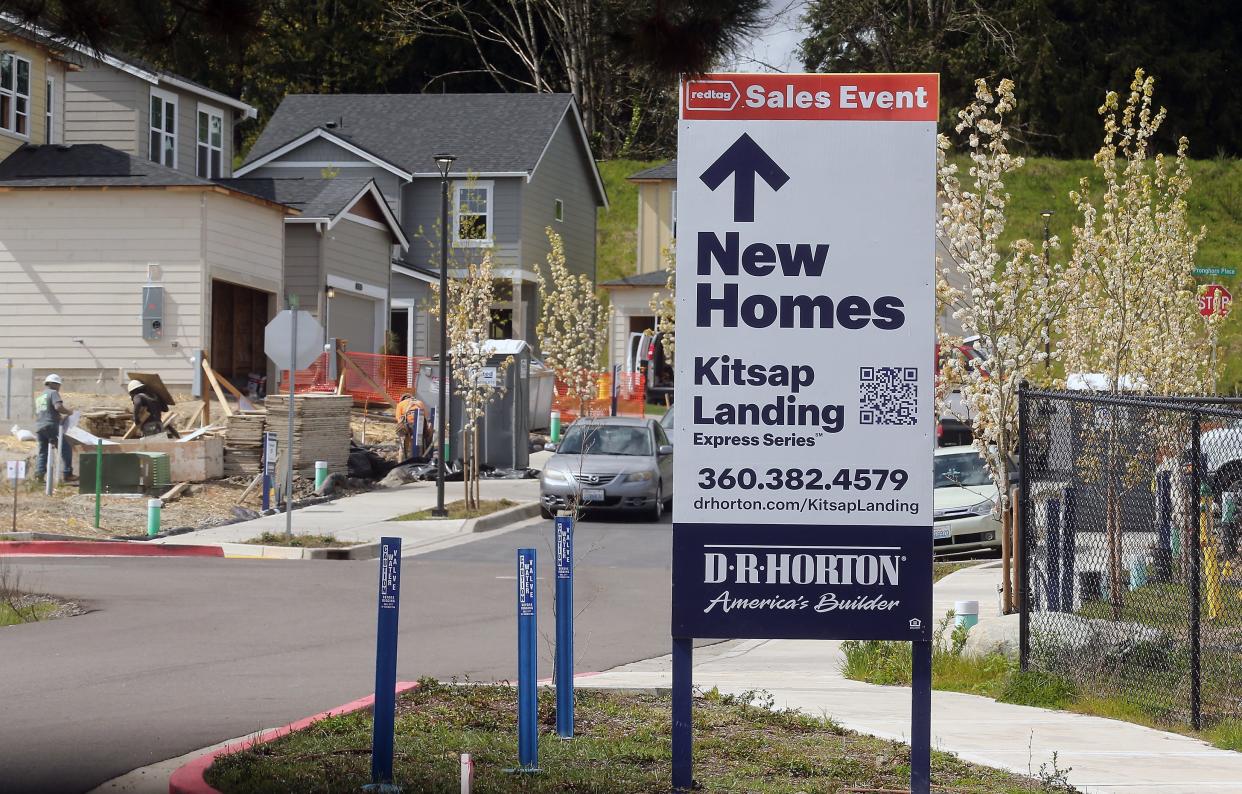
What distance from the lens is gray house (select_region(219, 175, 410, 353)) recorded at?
3741cm

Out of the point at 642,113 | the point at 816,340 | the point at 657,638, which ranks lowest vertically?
the point at 657,638

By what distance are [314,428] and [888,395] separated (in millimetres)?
21190

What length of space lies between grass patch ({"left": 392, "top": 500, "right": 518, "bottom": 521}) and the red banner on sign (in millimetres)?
17368

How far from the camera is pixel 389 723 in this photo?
6992mm

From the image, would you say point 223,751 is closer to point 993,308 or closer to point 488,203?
point 993,308

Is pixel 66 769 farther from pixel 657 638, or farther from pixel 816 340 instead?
pixel 657 638

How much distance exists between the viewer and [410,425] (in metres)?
29.9

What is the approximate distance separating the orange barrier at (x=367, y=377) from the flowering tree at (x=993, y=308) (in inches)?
779

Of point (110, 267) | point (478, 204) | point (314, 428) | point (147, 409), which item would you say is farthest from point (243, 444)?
point (478, 204)

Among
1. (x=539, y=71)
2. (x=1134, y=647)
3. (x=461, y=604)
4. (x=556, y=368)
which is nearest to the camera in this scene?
(x=1134, y=647)

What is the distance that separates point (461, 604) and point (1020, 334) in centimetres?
594

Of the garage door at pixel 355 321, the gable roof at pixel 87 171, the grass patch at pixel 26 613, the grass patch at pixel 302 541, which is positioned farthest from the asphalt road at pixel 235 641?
the garage door at pixel 355 321

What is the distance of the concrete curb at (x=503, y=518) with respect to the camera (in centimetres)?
2364

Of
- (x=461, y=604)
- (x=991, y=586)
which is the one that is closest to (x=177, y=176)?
(x=461, y=604)
